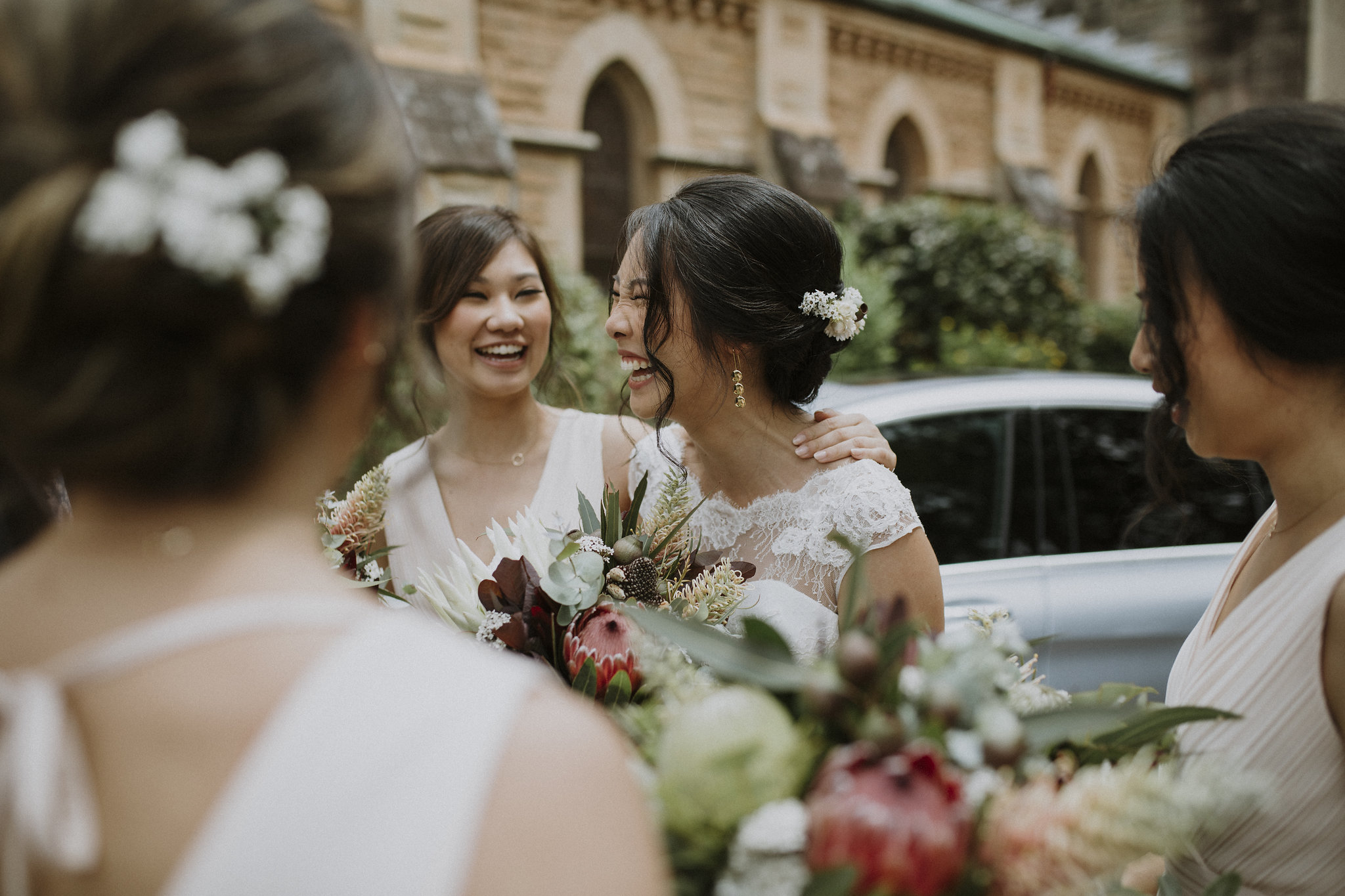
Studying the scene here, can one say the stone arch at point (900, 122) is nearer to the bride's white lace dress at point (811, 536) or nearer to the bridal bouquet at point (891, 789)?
the bride's white lace dress at point (811, 536)

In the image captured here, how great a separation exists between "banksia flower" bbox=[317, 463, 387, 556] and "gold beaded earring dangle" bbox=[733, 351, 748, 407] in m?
0.90

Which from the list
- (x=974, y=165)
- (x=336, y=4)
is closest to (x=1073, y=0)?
(x=974, y=165)

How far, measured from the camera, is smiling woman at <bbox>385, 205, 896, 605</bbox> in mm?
2945

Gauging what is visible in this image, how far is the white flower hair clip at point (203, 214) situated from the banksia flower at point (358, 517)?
127 centimetres

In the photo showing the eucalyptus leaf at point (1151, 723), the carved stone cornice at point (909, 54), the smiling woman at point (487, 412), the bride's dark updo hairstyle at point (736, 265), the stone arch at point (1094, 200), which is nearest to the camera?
the eucalyptus leaf at point (1151, 723)

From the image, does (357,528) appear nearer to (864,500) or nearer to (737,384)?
(737,384)

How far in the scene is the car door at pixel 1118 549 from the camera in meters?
3.54

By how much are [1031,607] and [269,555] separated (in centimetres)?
320

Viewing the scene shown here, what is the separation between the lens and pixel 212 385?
712mm

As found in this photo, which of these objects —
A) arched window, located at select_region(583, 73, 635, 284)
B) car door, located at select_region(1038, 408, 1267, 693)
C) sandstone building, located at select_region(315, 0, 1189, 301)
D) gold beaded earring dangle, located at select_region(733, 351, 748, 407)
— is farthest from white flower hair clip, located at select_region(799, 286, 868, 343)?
arched window, located at select_region(583, 73, 635, 284)

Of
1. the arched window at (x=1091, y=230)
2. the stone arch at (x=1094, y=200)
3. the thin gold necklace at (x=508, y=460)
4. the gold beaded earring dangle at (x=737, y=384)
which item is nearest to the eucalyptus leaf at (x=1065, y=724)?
the gold beaded earring dangle at (x=737, y=384)

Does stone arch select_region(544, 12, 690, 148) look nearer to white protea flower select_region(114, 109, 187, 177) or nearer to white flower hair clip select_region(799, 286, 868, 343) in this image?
white flower hair clip select_region(799, 286, 868, 343)

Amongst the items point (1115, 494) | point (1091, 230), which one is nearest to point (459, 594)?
point (1115, 494)

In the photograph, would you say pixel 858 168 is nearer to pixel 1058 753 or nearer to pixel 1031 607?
pixel 1031 607
